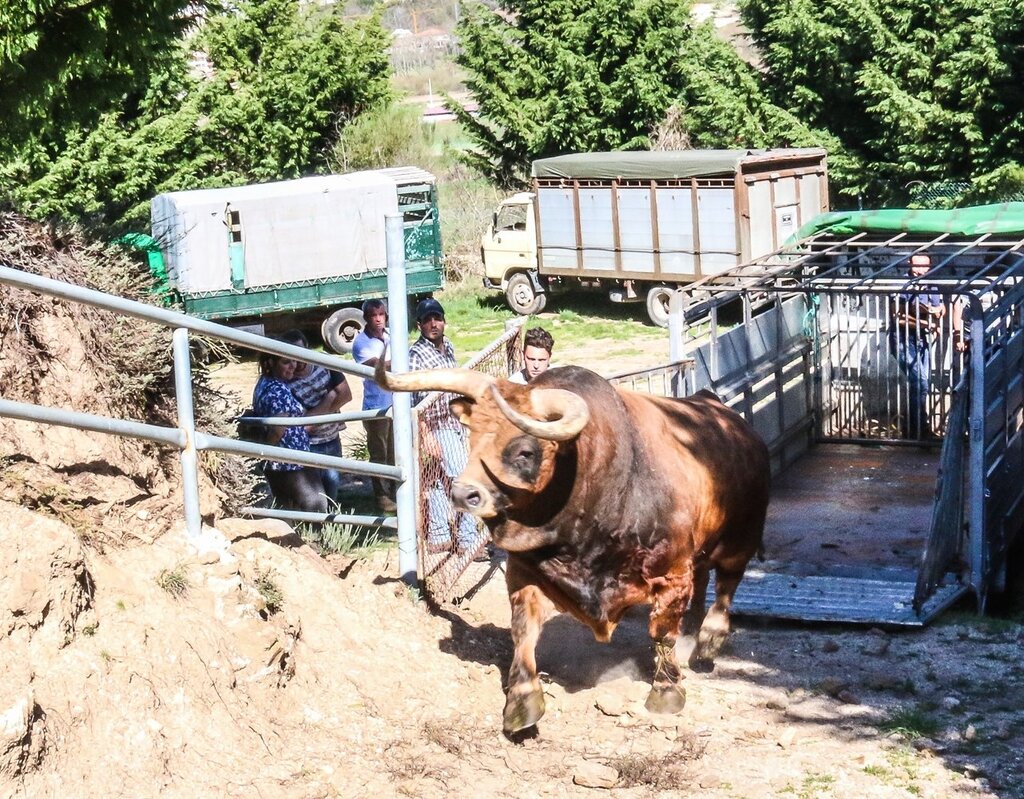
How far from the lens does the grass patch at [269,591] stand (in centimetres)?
580

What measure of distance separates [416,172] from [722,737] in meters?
20.5

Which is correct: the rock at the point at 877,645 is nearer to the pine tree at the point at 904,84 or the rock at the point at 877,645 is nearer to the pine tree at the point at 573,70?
the pine tree at the point at 904,84

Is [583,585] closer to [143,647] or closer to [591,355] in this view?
[143,647]

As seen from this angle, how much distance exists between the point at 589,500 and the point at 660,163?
18.4 meters

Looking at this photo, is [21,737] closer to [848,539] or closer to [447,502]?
[447,502]

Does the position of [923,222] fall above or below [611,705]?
above

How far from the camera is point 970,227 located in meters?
14.4

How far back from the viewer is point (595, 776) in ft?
17.5

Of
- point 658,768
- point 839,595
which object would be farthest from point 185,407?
point 839,595

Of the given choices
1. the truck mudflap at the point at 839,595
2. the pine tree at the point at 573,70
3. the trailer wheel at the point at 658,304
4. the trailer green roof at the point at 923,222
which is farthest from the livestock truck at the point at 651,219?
the truck mudflap at the point at 839,595

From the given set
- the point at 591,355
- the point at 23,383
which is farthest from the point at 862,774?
the point at 591,355

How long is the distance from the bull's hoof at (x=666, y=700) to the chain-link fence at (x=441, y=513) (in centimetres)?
134

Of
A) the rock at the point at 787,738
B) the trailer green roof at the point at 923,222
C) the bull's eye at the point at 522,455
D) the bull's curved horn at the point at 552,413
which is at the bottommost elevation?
the rock at the point at 787,738

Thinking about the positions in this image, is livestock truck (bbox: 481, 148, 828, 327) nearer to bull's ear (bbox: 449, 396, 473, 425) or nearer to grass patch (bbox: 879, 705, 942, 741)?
grass patch (bbox: 879, 705, 942, 741)
